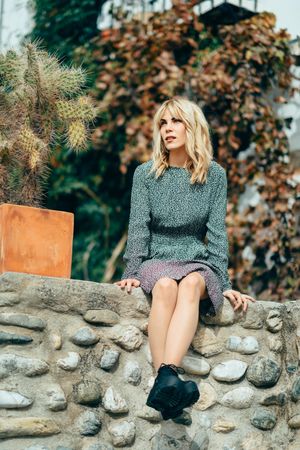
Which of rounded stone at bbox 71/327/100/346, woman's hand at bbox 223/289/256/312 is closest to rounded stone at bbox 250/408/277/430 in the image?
woman's hand at bbox 223/289/256/312

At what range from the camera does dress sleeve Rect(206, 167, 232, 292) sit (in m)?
3.39

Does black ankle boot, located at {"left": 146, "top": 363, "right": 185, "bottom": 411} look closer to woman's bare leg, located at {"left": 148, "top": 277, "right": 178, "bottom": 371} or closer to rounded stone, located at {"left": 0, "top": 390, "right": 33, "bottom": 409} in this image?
woman's bare leg, located at {"left": 148, "top": 277, "right": 178, "bottom": 371}

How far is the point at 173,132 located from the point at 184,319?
2.66 feet

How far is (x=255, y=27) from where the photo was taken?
5.50m

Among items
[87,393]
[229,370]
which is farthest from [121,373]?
[229,370]

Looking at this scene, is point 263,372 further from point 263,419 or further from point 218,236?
point 218,236

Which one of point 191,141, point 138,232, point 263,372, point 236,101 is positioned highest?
point 236,101

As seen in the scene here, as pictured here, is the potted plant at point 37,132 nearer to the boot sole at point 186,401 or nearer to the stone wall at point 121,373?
the stone wall at point 121,373

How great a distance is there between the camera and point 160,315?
3.08m

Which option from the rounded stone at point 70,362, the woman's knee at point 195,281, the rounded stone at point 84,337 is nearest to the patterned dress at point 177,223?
the woman's knee at point 195,281

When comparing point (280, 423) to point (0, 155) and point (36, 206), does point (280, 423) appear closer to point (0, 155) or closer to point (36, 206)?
point (36, 206)

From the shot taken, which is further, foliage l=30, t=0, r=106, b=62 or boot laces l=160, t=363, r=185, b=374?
foliage l=30, t=0, r=106, b=62

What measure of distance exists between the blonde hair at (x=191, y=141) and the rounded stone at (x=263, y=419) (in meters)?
0.95

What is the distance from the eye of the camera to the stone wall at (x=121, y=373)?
9.68 ft
